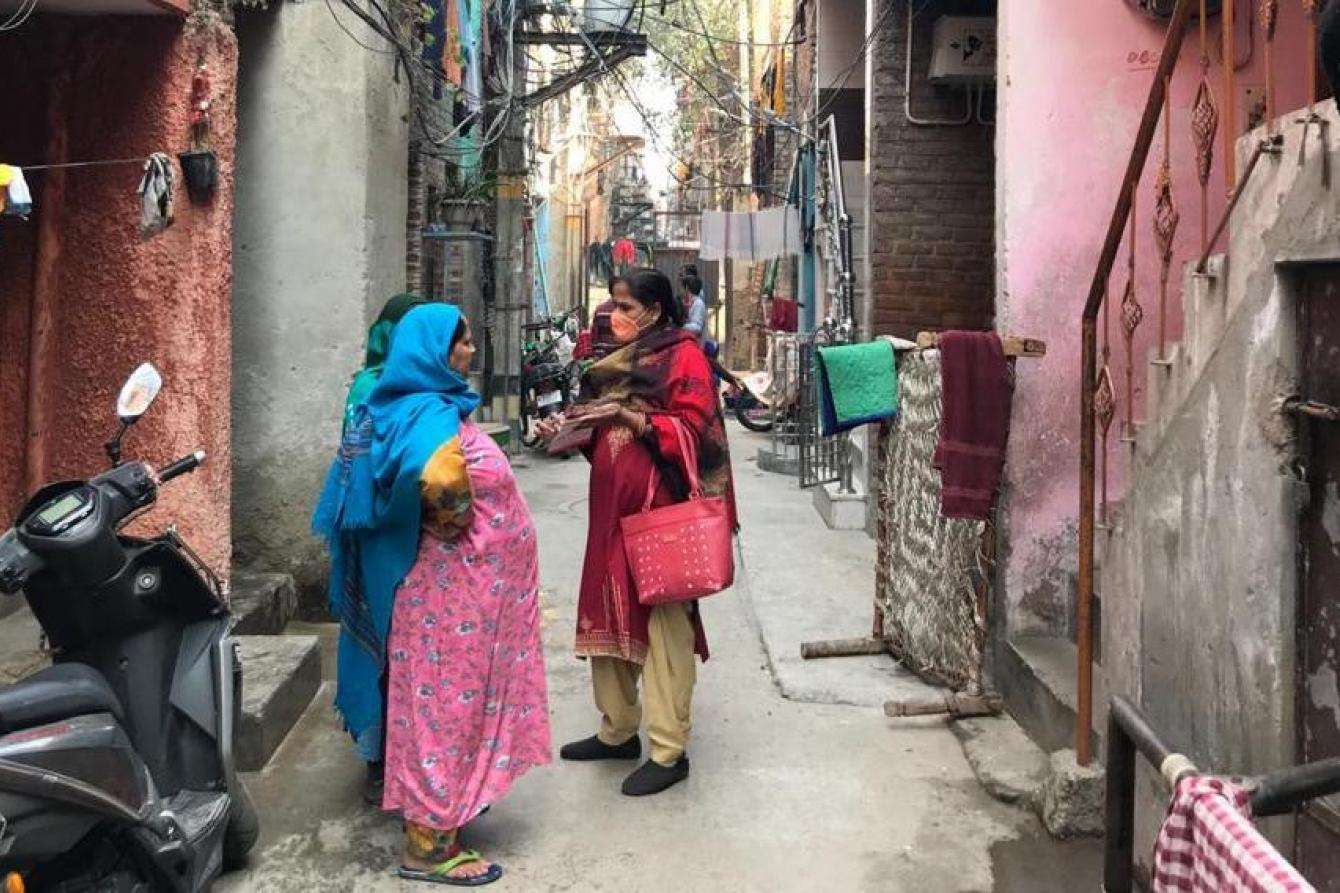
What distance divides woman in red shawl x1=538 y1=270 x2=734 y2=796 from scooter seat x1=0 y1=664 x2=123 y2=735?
1.60m

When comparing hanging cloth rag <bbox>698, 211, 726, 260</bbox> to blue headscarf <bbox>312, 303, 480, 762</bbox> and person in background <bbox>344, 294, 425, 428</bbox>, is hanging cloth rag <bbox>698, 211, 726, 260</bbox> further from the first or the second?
blue headscarf <bbox>312, 303, 480, 762</bbox>

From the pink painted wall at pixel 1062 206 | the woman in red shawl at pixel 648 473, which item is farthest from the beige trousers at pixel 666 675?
the pink painted wall at pixel 1062 206

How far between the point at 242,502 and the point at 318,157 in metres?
1.82

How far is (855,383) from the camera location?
499 centimetres

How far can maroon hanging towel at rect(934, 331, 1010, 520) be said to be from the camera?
450cm

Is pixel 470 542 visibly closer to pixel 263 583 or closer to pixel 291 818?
pixel 291 818

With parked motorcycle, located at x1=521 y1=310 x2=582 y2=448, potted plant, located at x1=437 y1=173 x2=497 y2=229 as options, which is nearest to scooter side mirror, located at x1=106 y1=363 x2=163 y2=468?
potted plant, located at x1=437 y1=173 x2=497 y2=229

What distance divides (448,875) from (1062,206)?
338cm

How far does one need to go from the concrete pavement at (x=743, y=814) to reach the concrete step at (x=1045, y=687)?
0.30 m

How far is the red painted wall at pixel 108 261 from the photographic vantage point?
15.2 feet

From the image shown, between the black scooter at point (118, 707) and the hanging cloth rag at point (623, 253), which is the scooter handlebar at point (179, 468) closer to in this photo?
the black scooter at point (118, 707)

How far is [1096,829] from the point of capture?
3.66m

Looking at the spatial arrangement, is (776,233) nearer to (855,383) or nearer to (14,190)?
(855,383)

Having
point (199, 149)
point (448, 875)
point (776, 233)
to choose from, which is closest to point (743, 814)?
point (448, 875)
